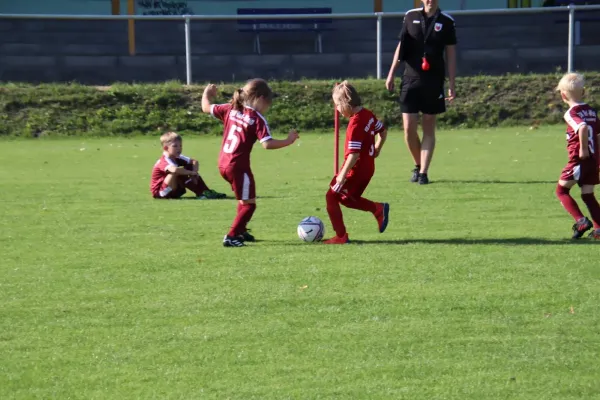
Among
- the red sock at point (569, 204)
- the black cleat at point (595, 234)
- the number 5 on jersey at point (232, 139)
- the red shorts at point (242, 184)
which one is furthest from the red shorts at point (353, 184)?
the black cleat at point (595, 234)

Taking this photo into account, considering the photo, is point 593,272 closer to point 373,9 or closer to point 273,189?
point 273,189

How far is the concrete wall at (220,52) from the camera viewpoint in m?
23.2

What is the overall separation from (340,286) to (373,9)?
75.9ft

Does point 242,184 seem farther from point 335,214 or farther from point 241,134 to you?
point 335,214

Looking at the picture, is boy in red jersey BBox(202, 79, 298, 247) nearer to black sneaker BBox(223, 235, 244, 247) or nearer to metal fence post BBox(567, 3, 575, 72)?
black sneaker BBox(223, 235, 244, 247)

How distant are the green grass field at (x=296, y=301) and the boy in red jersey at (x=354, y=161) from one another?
0.74 feet

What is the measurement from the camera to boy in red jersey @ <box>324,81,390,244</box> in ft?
28.6

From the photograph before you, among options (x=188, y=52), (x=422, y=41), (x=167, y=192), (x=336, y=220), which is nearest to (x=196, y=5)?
(x=188, y=52)

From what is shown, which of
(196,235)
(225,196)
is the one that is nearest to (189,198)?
(225,196)

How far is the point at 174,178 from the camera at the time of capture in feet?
38.8

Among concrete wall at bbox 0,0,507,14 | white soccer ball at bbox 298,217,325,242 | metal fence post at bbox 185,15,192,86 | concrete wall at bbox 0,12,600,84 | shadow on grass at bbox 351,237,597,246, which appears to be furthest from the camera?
concrete wall at bbox 0,0,507,14

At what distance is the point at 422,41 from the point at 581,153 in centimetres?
443

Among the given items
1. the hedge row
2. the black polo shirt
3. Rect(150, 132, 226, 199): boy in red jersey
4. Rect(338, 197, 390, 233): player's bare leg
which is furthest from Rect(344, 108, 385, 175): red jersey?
the hedge row

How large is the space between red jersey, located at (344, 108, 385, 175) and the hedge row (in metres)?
12.2
